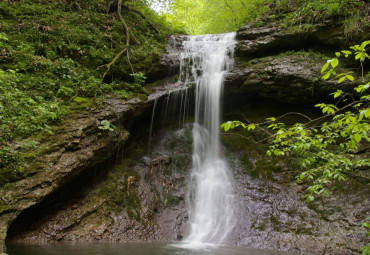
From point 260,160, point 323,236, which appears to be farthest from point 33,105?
point 323,236

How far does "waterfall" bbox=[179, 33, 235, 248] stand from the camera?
6.99 m

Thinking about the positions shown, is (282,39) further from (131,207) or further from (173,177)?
(131,207)

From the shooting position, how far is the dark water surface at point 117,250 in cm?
458

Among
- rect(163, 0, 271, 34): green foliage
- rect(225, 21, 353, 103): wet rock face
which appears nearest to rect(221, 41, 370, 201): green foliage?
rect(225, 21, 353, 103): wet rock face

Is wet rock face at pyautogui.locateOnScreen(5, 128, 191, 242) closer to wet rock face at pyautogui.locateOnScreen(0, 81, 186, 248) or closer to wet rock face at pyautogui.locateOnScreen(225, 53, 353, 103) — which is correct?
wet rock face at pyautogui.locateOnScreen(0, 81, 186, 248)

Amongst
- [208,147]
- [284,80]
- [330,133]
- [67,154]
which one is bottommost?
[67,154]

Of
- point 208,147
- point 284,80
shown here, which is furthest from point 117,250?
point 284,80

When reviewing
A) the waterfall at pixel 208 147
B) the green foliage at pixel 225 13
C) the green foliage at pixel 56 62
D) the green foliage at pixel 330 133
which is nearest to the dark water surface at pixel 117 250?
the waterfall at pixel 208 147

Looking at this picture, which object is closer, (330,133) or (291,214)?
(330,133)

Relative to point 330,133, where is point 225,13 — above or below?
above

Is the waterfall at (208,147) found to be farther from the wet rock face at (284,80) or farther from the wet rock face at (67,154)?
the wet rock face at (67,154)

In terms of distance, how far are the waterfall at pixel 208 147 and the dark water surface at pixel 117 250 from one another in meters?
0.74

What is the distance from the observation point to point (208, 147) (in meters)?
9.41

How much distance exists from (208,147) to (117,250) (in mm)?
5223
